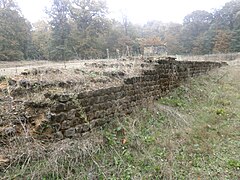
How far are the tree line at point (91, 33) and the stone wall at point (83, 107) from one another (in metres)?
15.1

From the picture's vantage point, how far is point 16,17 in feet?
95.9

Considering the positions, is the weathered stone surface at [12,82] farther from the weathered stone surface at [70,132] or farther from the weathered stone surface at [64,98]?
the weathered stone surface at [70,132]

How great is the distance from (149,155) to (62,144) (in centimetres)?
145

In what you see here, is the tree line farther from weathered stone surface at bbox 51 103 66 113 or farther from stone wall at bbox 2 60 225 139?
weathered stone surface at bbox 51 103 66 113

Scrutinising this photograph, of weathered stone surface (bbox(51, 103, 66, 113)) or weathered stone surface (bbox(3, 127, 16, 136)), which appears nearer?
weathered stone surface (bbox(3, 127, 16, 136))

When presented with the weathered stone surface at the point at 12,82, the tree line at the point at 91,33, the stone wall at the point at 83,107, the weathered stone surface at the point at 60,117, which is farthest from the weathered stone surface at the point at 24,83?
the tree line at the point at 91,33

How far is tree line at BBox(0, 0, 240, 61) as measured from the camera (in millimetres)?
29266

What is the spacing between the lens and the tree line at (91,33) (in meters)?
29.3

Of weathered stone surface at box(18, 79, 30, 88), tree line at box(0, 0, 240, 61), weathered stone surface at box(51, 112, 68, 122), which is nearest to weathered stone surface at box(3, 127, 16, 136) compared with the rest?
weathered stone surface at box(51, 112, 68, 122)

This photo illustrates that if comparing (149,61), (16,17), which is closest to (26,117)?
(149,61)

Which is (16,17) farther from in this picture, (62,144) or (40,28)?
(62,144)

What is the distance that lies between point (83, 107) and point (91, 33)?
32.3 metres

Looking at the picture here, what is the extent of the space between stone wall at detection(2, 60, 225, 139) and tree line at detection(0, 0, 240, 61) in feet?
49.4

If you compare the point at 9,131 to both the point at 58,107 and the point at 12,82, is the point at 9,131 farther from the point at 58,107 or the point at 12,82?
the point at 12,82
